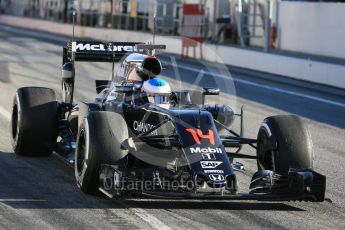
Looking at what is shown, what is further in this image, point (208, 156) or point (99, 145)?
point (99, 145)

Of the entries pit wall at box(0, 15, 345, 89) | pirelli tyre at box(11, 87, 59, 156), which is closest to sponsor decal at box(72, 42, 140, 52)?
pirelli tyre at box(11, 87, 59, 156)

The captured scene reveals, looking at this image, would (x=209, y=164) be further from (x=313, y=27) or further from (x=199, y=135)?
(x=313, y=27)

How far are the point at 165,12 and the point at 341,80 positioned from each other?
17114 mm

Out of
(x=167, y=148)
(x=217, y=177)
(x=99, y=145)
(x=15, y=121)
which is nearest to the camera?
(x=217, y=177)

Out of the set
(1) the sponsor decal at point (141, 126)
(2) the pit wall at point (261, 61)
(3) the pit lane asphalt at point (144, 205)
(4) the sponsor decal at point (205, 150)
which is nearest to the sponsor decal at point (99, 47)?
(3) the pit lane asphalt at point (144, 205)

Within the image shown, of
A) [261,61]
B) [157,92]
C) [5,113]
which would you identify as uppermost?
[157,92]

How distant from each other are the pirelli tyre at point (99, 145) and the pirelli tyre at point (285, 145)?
5.31 feet

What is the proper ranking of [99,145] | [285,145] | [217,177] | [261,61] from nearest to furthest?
[217,177], [99,145], [285,145], [261,61]

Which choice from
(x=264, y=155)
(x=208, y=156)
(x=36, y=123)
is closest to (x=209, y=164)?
(x=208, y=156)

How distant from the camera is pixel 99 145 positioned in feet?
32.7

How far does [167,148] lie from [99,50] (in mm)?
3486

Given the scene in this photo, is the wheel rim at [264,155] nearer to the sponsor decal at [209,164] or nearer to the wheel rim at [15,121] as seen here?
the sponsor decal at [209,164]

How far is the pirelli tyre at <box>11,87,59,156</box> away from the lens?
40.6ft

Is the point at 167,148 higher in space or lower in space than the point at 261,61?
higher
